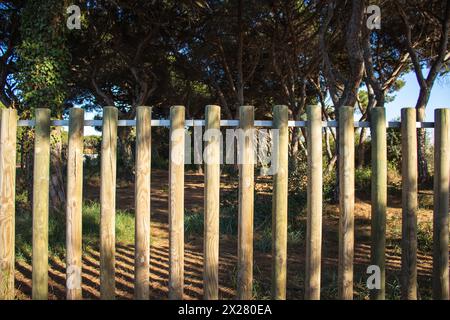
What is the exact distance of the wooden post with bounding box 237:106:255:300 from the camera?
3270mm

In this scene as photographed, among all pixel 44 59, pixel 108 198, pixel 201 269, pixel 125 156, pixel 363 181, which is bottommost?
pixel 201 269

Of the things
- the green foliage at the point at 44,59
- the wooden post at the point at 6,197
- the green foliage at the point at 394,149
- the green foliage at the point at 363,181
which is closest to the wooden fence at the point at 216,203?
the wooden post at the point at 6,197

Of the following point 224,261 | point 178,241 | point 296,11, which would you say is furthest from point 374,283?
point 296,11

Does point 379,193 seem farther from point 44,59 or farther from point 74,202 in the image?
point 44,59

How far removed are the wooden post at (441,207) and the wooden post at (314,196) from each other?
108 centimetres

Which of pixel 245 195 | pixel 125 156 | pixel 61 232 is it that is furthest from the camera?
pixel 125 156

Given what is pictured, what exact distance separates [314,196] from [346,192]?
289 mm

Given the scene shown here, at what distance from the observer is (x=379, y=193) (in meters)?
3.41

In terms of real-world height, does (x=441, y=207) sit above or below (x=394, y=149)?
below

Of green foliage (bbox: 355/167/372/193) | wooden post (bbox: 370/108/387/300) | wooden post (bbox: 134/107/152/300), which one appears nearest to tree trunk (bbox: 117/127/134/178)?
green foliage (bbox: 355/167/372/193)

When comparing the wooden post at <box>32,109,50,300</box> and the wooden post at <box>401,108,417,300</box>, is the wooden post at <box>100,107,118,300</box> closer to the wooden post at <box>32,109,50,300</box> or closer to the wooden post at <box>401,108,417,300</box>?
the wooden post at <box>32,109,50,300</box>

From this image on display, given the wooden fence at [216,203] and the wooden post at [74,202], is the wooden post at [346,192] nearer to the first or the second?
the wooden fence at [216,203]

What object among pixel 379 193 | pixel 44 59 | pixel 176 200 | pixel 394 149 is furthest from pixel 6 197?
pixel 394 149

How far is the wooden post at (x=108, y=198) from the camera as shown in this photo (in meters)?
3.31
